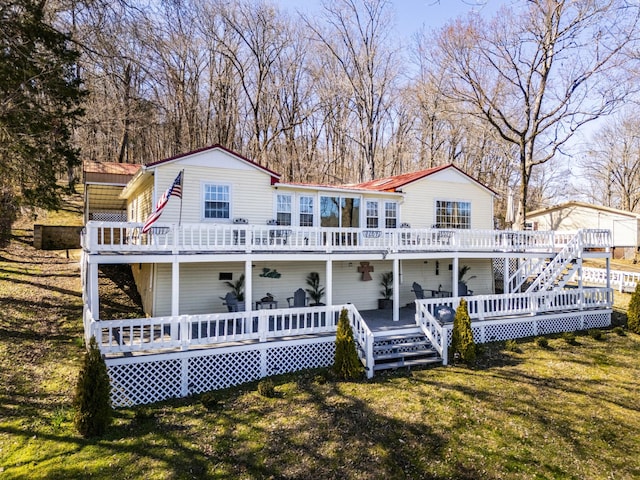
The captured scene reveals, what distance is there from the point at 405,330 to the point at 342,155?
87.3 ft

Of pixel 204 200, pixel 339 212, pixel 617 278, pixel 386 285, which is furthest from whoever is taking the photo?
pixel 617 278

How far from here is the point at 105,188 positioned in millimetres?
19312

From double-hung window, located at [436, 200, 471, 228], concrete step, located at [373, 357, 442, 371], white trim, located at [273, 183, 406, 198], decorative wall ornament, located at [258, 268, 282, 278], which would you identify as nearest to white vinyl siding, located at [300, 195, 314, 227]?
white trim, located at [273, 183, 406, 198]

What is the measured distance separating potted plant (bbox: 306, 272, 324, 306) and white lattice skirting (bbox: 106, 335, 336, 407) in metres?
3.79

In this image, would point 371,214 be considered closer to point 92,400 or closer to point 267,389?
point 267,389

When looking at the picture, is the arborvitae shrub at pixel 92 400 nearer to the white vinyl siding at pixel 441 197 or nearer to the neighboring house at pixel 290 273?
the neighboring house at pixel 290 273

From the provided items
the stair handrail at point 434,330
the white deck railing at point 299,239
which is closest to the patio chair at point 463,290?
the white deck railing at point 299,239

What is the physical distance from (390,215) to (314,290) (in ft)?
15.6

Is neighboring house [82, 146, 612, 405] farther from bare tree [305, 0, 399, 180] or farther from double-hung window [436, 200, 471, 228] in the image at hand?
bare tree [305, 0, 399, 180]

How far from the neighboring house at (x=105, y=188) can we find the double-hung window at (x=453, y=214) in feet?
47.8

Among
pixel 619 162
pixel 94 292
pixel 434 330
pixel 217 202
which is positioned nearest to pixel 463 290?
pixel 434 330

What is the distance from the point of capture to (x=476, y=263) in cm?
1839

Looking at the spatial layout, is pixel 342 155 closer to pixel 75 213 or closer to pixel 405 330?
pixel 75 213

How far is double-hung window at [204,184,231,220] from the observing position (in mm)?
13617
